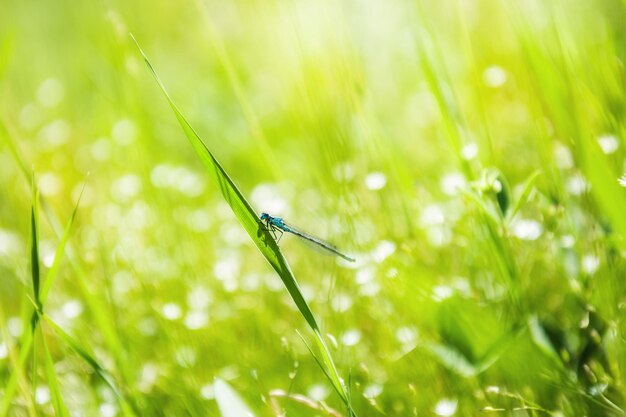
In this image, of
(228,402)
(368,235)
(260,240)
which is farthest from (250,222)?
(368,235)

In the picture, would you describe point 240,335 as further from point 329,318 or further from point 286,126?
point 286,126

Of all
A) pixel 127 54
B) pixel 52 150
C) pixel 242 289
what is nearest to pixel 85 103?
pixel 52 150

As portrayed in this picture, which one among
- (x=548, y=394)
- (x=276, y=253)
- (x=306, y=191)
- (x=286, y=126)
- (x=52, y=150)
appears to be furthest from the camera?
(x=52, y=150)

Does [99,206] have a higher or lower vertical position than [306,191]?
higher

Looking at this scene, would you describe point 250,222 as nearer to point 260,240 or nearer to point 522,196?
point 260,240

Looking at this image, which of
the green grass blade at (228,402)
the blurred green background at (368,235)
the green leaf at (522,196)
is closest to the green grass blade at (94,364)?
the blurred green background at (368,235)

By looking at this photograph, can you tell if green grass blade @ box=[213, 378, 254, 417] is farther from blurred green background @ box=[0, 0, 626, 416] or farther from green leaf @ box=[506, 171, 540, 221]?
green leaf @ box=[506, 171, 540, 221]

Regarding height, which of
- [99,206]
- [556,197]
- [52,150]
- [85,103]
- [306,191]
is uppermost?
[85,103]
